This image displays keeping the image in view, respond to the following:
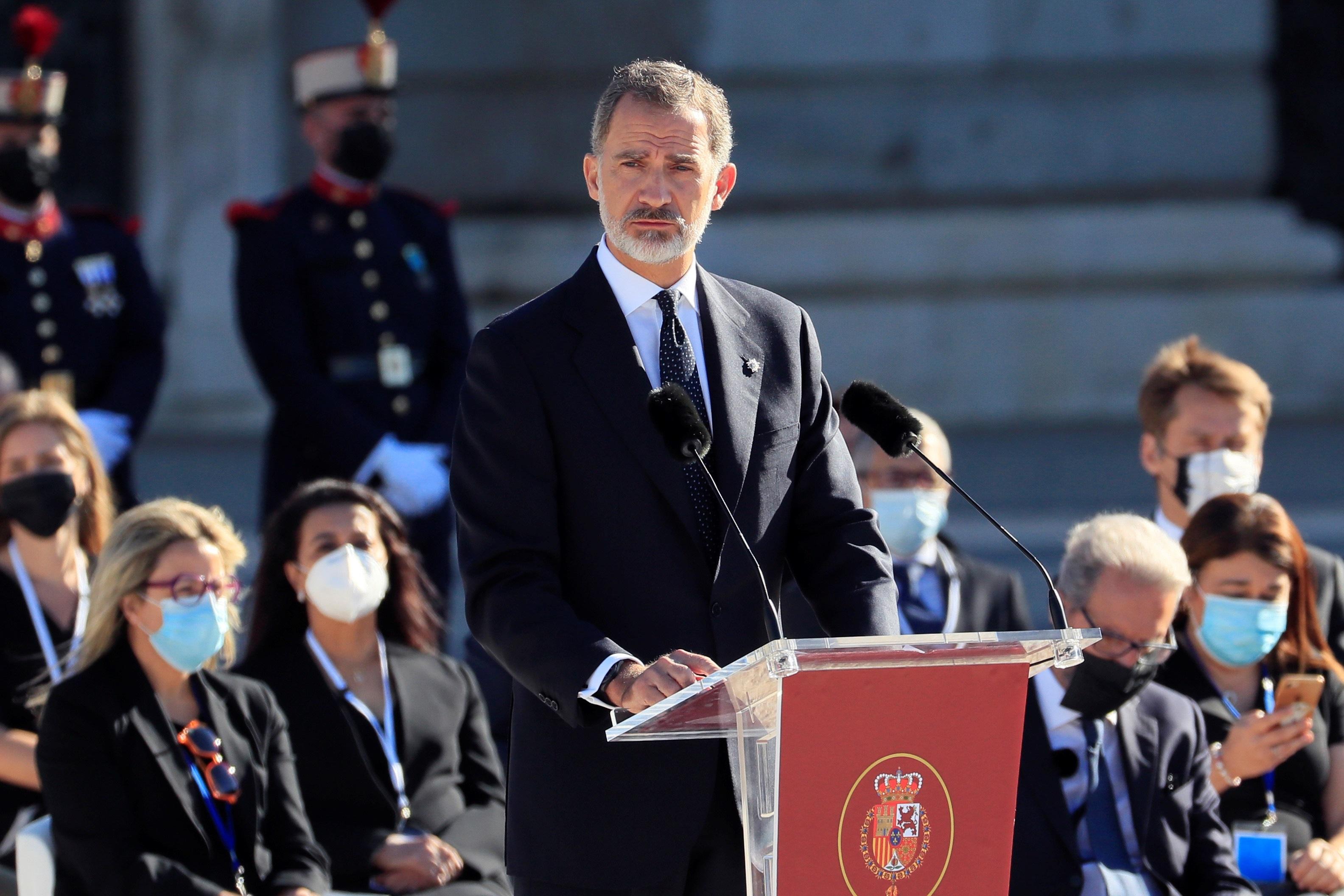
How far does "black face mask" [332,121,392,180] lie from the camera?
5.76 m

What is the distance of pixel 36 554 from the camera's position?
462cm

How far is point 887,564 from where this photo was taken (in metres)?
2.75

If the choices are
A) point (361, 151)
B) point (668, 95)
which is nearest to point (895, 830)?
point (668, 95)

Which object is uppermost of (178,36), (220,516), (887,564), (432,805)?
(178,36)

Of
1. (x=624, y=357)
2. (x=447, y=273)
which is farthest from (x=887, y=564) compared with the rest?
(x=447, y=273)

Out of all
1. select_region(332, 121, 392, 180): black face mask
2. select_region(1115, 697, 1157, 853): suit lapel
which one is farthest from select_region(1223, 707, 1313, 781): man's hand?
select_region(332, 121, 392, 180): black face mask

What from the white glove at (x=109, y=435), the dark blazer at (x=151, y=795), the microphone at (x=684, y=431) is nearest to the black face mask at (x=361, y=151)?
the white glove at (x=109, y=435)

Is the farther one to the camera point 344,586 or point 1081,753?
point 344,586

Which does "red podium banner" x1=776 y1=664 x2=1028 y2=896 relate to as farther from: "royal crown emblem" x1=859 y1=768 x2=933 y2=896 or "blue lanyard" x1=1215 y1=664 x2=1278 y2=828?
"blue lanyard" x1=1215 y1=664 x2=1278 y2=828

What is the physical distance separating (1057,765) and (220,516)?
1.87 metres

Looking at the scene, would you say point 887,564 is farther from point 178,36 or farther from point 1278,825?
A: point 178,36

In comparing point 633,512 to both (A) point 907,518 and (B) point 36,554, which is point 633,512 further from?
(B) point 36,554

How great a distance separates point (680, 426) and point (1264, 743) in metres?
2.10

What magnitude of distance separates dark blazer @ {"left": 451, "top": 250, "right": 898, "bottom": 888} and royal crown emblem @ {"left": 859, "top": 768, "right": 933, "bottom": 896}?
291 millimetres
